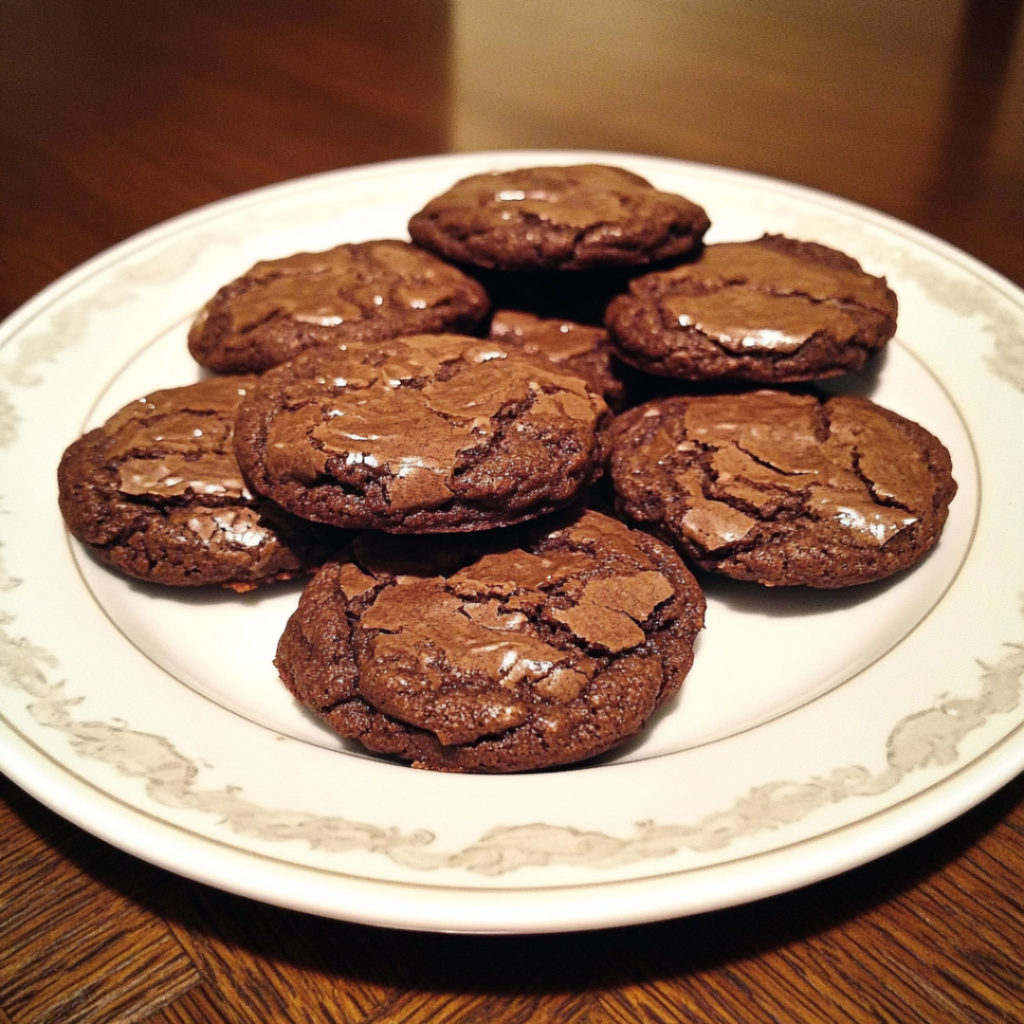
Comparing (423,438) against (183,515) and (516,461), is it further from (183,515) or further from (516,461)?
(183,515)

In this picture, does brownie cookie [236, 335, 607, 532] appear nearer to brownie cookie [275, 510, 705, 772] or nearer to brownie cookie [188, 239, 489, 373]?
brownie cookie [275, 510, 705, 772]

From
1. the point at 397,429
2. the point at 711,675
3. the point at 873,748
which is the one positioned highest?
the point at 397,429

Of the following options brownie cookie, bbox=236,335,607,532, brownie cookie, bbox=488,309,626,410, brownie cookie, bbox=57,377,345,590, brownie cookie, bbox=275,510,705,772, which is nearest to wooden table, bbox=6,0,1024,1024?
brownie cookie, bbox=275,510,705,772

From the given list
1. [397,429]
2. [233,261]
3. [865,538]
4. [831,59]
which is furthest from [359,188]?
[831,59]

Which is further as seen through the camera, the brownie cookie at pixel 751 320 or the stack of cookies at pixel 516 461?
the brownie cookie at pixel 751 320

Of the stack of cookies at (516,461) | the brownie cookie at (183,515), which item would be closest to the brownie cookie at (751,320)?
the stack of cookies at (516,461)

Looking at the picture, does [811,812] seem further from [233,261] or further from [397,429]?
[233,261]

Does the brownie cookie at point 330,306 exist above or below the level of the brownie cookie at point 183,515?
above

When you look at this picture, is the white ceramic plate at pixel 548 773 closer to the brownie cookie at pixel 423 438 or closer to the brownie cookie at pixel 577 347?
the brownie cookie at pixel 423 438
